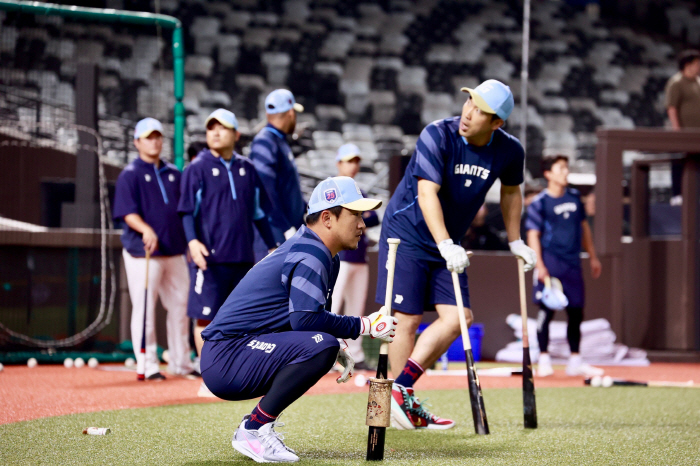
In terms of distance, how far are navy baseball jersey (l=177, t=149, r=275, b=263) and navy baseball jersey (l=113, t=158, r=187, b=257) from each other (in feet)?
3.08

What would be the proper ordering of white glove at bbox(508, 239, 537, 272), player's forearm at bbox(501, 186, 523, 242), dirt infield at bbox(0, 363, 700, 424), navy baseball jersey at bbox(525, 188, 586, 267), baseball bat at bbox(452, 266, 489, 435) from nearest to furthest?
baseball bat at bbox(452, 266, 489, 435), white glove at bbox(508, 239, 537, 272), player's forearm at bbox(501, 186, 523, 242), dirt infield at bbox(0, 363, 700, 424), navy baseball jersey at bbox(525, 188, 586, 267)

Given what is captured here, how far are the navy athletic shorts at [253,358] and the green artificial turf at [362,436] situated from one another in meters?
0.30

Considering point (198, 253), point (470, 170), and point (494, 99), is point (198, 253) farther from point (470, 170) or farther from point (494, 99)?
point (494, 99)

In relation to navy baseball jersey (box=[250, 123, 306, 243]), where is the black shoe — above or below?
below

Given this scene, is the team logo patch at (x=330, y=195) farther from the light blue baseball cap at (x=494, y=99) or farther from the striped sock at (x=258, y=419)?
the light blue baseball cap at (x=494, y=99)

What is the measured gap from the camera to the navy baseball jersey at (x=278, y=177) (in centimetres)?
627

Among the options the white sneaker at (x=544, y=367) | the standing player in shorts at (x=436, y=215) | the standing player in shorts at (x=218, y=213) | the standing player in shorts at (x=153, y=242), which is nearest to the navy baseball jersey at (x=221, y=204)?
the standing player in shorts at (x=218, y=213)

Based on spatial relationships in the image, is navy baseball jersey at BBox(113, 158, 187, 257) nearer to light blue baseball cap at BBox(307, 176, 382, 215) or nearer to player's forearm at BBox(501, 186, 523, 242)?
player's forearm at BBox(501, 186, 523, 242)

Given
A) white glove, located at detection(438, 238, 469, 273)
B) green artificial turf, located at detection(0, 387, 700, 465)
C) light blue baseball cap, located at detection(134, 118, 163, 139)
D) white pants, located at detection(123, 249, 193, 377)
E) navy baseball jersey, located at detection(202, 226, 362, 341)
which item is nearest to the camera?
navy baseball jersey, located at detection(202, 226, 362, 341)

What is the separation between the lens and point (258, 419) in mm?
3438

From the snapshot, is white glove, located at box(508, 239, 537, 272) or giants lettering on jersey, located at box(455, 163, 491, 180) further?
white glove, located at box(508, 239, 537, 272)

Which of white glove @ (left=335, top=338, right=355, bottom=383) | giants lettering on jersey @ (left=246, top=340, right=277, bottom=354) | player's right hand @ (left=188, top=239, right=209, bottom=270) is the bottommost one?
white glove @ (left=335, top=338, right=355, bottom=383)

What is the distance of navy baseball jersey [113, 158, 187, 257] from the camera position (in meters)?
6.81

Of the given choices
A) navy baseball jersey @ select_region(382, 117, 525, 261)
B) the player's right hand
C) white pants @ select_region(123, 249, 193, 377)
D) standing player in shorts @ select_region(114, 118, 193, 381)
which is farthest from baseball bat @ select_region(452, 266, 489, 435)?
white pants @ select_region(123, 249, 193, 377)
